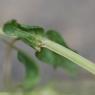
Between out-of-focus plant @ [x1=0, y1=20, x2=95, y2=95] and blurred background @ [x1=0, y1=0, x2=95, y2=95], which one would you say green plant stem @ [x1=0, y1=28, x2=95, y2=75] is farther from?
blurred background @ [x1=0, y1=0, x2=95, y2=95]

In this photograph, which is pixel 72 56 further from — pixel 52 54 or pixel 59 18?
Answer: pixel 59 18

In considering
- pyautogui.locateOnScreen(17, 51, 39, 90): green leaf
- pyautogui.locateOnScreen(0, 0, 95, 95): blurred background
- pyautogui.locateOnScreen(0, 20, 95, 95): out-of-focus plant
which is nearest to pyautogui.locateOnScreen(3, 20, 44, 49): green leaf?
pyautogui.locateOnScreen(0, 20, 95, 95): out-of-focus plant

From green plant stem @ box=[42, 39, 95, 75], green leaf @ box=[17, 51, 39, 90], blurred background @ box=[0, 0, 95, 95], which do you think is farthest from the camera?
blurred background @ box=[0, 0, 95, 95]

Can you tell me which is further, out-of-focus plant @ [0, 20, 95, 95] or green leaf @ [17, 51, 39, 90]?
green leaf @ [17, 51, 39, 90]

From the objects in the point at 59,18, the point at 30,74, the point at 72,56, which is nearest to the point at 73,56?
the point at 72,56

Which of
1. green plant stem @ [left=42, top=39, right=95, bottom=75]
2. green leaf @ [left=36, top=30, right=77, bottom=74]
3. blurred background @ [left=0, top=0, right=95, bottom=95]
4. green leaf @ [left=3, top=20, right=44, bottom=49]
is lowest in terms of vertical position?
A: green plant stem @ [left=42, top=39, right=95, bottom=75]

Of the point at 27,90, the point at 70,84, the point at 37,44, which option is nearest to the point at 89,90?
the point at 70,84

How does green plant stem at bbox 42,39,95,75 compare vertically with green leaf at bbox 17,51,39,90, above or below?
below

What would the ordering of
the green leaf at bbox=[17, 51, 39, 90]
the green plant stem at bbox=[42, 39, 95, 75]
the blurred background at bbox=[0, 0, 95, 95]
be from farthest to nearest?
the blurred background at bbox=[0, 0, 95, 95], the green leaf at bbox=[17, 51, 39, 90], the green plant stem at bbox=[42, 39, 95, 75]

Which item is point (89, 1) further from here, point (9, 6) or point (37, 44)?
point (37, 44)
